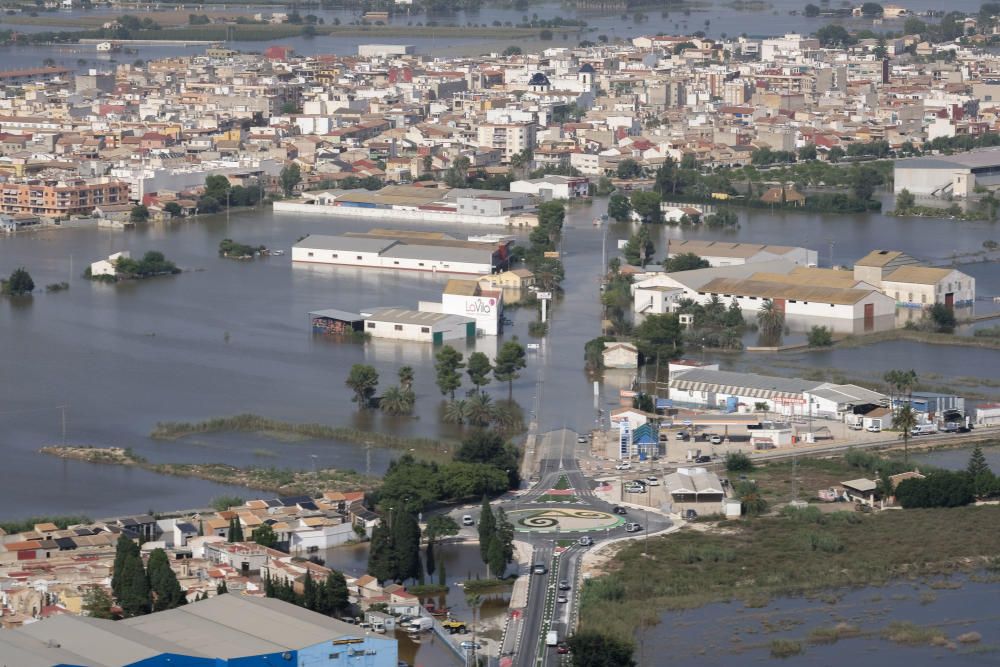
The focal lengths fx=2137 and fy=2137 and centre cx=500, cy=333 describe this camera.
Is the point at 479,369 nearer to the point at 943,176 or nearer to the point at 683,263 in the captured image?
the point at 683,263

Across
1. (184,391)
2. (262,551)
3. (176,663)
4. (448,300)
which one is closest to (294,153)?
(448,300)

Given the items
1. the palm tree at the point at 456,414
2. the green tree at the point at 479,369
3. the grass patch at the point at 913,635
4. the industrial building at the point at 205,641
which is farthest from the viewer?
the green tree at the point at 479,369

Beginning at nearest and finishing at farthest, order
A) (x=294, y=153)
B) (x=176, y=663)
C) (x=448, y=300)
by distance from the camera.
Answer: (x=176, y=663)
(x=448, y=300)
(x=294, y=153)

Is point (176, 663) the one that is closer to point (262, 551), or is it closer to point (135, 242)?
point (262, 551)

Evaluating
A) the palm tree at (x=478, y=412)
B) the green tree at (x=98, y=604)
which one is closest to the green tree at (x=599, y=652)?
the green tree at (x=98, y=604)

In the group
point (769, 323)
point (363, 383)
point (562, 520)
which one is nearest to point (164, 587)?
point (562, 520)

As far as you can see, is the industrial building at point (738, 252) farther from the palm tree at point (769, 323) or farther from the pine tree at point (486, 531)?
the pine tree at point (486, 531)

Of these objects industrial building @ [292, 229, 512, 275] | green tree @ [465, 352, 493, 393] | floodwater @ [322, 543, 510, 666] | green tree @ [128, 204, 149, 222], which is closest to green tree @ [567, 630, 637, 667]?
floodwater @ [322, 543, 510, 666]
